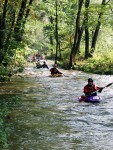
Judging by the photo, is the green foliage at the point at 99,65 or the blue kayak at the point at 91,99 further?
the green foliage at the point at 99,65

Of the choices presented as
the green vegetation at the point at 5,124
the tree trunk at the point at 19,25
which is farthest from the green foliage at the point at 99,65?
the green vegetation at the point at 5,124

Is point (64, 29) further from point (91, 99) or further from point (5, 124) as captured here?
point (5, 124)

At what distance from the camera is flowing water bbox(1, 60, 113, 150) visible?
8.84m

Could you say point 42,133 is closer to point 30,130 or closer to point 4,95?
point 30,130

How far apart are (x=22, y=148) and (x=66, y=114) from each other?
4364 mm

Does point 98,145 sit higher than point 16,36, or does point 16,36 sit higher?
point 16,36

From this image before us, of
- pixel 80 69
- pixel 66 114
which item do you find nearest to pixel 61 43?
pixel 80 69

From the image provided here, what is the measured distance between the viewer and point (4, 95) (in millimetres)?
15977

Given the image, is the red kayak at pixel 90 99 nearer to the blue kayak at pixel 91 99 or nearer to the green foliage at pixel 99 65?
the blue kayak at pixel 91 99

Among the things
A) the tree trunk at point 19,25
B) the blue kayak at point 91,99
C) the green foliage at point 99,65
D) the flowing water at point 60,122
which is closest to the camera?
the flowing water at point 60,122

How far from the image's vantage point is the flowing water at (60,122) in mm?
8844

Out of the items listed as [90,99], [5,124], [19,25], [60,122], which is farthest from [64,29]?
[5,124]

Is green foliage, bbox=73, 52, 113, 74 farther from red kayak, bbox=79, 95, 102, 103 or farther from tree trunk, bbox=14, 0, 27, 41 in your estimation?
red kayak, bbox=79, 95, 102, 103

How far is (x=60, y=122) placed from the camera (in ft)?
37.0
